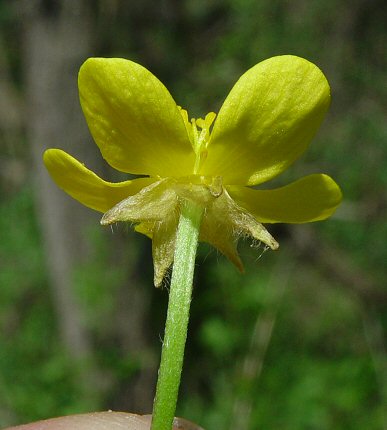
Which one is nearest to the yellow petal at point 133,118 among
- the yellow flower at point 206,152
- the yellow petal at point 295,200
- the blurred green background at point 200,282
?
the yellow flower at point 206,152

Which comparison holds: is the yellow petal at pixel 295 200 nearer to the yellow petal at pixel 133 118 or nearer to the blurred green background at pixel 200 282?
the yellow petal at pixel 133 118

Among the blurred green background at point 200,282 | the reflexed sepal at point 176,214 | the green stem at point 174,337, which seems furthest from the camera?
the blurred green background at point 200,282

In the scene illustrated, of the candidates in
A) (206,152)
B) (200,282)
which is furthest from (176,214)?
(200,282)

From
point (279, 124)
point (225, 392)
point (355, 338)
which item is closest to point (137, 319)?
point (225, 392)

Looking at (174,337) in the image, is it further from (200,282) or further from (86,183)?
(200,282)

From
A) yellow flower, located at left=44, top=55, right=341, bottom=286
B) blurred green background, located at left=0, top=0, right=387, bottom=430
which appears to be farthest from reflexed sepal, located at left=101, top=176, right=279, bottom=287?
blurred green background, located at left=0, top=0, right=387, bottom=430

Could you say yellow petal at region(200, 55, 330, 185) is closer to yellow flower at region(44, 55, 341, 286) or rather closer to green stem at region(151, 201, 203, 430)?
yellow flower at region(44, 55, 341, 286)
